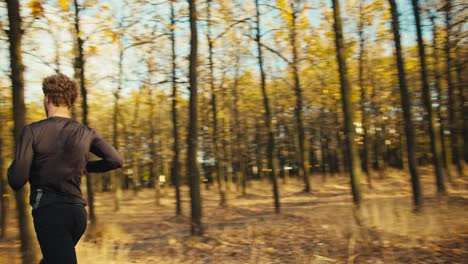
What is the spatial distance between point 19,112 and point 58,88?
180 inches

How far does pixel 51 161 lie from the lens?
261cm

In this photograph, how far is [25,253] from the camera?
636cm

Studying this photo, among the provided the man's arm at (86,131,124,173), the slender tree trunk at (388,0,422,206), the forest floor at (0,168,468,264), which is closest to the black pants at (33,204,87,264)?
the man's arm at (86,131,124,173)

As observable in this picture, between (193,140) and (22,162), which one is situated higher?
(193,140)

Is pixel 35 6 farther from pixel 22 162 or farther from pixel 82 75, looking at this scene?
pixel 82 75

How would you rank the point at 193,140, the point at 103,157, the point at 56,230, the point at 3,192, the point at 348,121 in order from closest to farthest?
the point at 56,230 → the point at 103,157 → the point at 348,121 → the point at 193,140 → the point at 3,192

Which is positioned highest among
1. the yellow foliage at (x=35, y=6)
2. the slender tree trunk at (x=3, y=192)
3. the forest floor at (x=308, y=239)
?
the yellow foliage at (x=35, y=6)

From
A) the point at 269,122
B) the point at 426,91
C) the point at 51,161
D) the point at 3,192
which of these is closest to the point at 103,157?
the point at 51,161

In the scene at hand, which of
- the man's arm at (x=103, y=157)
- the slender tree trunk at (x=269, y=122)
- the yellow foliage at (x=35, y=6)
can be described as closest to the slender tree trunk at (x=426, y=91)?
the slender tree trunk at (x=269, y=122)

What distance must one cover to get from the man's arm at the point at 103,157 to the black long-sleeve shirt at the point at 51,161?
0.13 metres

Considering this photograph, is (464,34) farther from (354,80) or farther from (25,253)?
(25,253)

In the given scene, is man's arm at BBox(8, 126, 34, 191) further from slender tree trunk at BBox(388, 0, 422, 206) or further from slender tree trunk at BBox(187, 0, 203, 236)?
slender tree trunk at BBox(388, 0, 422, 206)

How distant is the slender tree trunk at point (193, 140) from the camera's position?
11.8 metres

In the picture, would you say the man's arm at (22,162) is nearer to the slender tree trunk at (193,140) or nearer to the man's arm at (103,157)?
the man's arm at (103,157)
